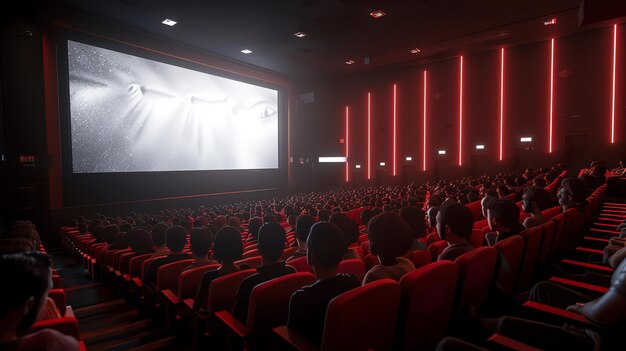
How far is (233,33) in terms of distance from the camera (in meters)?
11.1

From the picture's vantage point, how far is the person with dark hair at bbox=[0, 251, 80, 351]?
1001 mm

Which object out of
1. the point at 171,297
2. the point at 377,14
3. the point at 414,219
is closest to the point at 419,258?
the point at 414,219

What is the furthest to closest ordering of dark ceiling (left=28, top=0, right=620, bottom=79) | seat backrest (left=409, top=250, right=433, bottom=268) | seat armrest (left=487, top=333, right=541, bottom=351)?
1. dark ceiling (left=28, top=0, right=620, bottom=79)
2. seat backrest (left=409, top=250, right=433, bottom=268)
3. seat armrest (left=487, top=333, right=541, bottom=351)

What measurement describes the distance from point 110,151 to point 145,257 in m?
7.94

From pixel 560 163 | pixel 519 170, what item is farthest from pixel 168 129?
pixel 560 163

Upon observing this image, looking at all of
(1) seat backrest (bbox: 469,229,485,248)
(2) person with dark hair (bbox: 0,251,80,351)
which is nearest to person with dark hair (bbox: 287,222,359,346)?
(2) person with dark hair (bbox: 0,251,80,351)

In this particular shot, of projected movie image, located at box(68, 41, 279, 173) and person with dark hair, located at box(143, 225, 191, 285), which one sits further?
projected movie image, located at box(68, 41, 279, 173)

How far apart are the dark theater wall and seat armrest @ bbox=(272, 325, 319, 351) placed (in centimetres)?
1306

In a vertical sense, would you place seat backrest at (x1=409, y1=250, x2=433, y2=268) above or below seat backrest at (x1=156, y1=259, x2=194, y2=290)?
above

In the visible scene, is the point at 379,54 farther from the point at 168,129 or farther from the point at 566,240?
the point at 566,240

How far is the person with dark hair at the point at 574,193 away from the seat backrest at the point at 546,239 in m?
1.03

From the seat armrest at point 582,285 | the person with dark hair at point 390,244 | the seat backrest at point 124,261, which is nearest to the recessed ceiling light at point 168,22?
Answer: the seat backrest at point 124,261

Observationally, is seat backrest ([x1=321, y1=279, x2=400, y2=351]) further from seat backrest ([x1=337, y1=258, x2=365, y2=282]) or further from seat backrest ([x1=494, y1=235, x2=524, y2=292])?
seat backrest ([x1=494, y1=235, x2=524, y2=292])

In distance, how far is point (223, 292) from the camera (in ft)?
7.11
